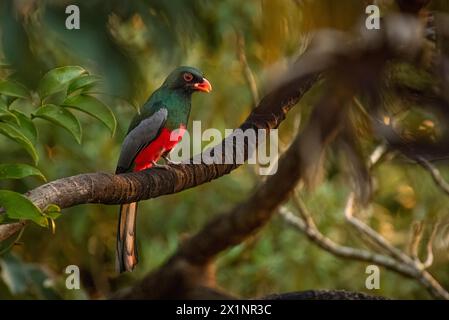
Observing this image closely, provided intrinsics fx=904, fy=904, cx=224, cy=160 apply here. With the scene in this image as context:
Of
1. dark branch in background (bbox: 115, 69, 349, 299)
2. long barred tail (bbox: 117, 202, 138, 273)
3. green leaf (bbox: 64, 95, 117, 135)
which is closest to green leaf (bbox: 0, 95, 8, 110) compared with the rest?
green leaf (bbox: 64, 95, 117, 135)

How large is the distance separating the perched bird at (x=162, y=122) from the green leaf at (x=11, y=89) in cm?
44

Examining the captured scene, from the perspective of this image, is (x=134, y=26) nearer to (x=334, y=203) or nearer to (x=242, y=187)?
(x=242, y=187)

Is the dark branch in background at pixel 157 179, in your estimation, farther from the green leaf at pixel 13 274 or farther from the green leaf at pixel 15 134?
the green leaf at pixel 13 274

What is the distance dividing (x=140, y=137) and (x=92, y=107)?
0.37 m

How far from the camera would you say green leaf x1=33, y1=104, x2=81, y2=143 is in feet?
4.97

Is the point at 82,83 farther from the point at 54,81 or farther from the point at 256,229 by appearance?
the point at 256,229

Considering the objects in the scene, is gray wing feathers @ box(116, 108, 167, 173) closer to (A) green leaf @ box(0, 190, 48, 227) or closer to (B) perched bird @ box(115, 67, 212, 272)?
(B) perched bird @ box(115, 67, 212, 272)

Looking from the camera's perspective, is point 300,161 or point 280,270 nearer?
point 300,161

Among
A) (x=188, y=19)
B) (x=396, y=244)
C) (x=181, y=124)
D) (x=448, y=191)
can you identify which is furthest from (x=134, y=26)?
(x=396, y=244)

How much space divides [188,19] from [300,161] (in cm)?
43

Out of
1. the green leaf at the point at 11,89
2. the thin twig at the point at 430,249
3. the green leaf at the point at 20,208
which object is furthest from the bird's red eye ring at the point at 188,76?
the thin twig at the point at 430,249

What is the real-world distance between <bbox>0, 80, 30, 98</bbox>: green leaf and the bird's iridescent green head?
49 cm

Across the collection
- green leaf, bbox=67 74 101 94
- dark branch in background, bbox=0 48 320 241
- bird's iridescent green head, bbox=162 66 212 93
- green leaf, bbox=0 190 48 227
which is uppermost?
bird's iridescent green head, bbox=162 66 212 93
